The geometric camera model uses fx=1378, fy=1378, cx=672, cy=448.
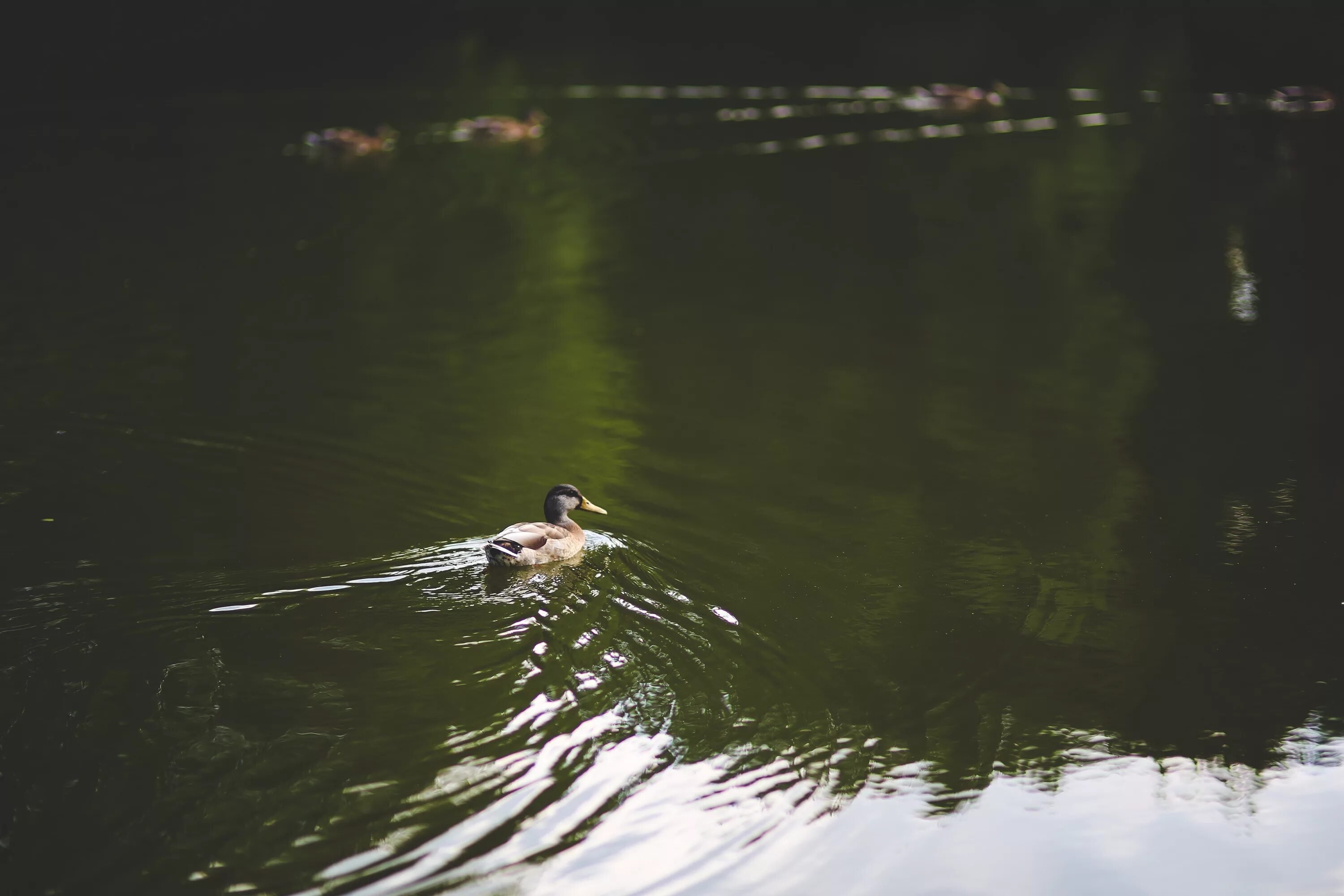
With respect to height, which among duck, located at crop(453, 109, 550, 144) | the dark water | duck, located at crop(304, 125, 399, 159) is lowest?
the dark water

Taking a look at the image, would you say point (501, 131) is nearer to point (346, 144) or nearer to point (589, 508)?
point (346, 144)

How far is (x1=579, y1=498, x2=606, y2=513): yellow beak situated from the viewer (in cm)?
906

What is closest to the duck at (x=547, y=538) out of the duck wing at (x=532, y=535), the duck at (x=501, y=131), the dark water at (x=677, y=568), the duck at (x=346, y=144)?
A: the duck wing at (x=532, y=535)

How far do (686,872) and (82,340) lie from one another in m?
10.3

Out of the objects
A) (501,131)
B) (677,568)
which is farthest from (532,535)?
(501,131)

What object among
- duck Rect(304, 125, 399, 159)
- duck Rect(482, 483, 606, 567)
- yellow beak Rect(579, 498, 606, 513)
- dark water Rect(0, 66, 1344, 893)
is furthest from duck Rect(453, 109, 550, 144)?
duck Rect(482, 483, 606, 567)

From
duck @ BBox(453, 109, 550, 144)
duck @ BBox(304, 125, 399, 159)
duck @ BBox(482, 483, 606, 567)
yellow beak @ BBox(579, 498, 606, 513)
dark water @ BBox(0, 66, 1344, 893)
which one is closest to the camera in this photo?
dark water @ BBox(0, 66, 1344, 893)

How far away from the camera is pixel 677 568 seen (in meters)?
8.31

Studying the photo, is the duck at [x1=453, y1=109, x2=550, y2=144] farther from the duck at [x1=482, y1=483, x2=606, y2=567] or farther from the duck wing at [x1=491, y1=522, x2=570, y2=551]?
the duck wing at [x1=491, y1=522, x2=570, y2=551]

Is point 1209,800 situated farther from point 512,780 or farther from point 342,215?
point 342,215

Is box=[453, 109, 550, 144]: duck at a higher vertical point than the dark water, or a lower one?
higher

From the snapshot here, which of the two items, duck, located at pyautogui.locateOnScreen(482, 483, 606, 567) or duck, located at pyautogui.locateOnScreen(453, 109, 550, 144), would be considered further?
duck, located at pyautogui.locateOnScreen(453, 109, 550, 144)

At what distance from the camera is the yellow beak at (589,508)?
9.06 meters

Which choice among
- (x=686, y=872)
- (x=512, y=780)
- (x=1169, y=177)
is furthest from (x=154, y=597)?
(x=1169, y=177)
